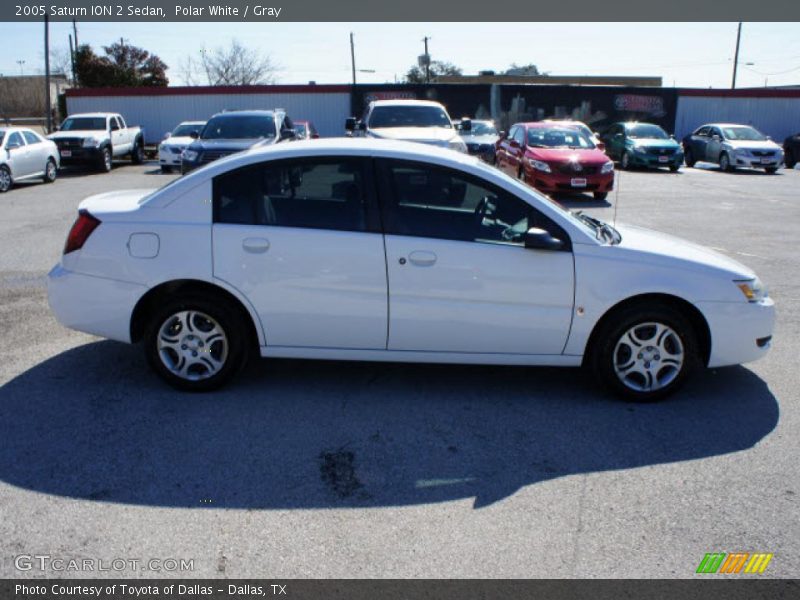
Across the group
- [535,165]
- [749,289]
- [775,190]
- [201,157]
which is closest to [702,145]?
[775,190]

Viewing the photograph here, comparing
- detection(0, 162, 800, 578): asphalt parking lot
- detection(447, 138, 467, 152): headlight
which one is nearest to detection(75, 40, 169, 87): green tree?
detection(447, 138, 467, 152): headlight

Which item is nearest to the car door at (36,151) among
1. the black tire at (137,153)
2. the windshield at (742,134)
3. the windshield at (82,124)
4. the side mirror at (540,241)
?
the windshield at (82,124)

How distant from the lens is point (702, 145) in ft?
90.2

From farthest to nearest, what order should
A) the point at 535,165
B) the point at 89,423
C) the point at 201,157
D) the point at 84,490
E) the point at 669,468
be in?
the point at 535,165
the point at 201,157
the point at 89,423
the point at 669,468
the point at 84,490

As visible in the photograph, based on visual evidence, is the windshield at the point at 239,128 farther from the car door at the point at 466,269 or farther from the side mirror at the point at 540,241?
the side mirror at the point at 540,241

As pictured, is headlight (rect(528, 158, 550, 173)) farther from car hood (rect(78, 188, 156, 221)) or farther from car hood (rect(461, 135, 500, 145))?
car hood (rect(78, 188, 156, 221))

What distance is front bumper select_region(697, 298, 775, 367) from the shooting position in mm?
4801

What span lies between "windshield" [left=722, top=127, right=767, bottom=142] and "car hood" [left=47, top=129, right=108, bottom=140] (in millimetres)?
21669

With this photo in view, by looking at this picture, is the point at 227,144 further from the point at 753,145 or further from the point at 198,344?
the point at 753,145

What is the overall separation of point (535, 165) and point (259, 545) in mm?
13475

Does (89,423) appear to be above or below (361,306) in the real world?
below

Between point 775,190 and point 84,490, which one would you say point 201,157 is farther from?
point 775,190

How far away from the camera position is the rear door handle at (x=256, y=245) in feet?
15.4
